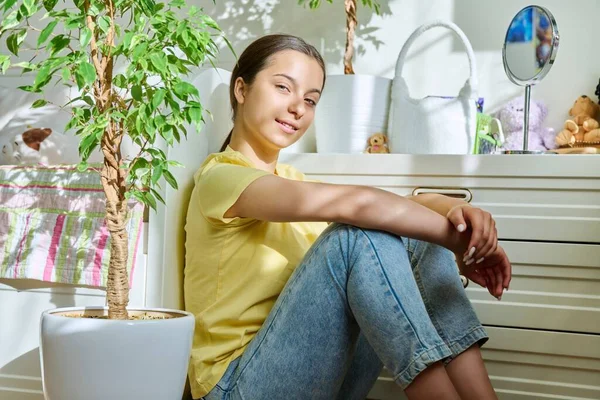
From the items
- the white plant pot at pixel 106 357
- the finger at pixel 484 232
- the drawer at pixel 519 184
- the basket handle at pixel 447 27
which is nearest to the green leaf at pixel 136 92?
the white plant pot at pixel 106 357

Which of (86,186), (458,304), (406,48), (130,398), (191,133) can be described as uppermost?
(406,48)

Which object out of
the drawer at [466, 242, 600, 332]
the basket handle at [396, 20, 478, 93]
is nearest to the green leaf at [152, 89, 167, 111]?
the drawer at [466, 242, 600, 332]

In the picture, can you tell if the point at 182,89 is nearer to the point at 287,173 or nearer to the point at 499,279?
the point at 287,173

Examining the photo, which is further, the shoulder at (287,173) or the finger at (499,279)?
the shoulder at (287,173)

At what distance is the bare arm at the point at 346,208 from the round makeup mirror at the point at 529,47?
2.58ft

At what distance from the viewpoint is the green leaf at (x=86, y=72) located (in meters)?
1.15

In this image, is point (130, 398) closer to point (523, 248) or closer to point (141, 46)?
point (141, 46)

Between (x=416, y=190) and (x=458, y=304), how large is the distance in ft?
1.60

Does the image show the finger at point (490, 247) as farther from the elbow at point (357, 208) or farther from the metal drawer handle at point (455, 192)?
the metal drawer handle at point (455, 192)

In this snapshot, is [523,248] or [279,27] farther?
[279,27]

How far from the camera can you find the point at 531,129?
223 cm

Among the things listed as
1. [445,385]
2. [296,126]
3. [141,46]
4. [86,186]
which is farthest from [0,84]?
[445,385]

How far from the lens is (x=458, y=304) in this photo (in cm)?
139

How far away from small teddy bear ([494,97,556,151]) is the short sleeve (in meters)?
1.08
